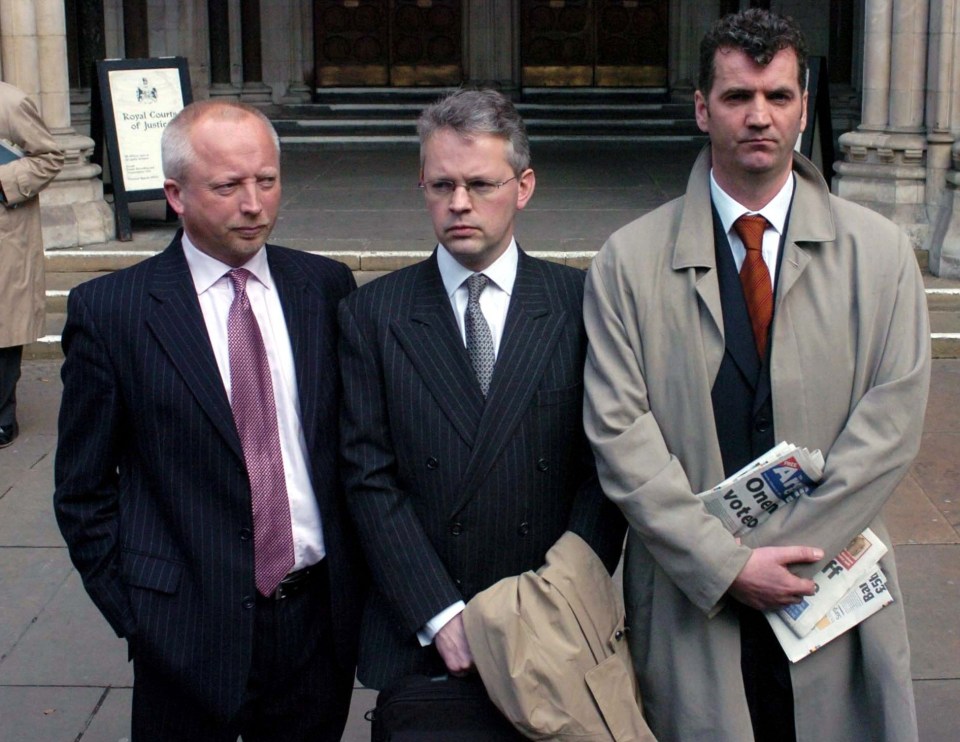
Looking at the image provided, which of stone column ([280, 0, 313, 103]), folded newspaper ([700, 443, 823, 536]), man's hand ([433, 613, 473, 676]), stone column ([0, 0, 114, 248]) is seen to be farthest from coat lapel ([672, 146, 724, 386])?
stone column ([280, 0, 313, 103])

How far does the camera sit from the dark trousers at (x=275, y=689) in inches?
123

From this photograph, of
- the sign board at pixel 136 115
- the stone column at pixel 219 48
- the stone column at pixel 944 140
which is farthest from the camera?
the stone column at pixel 219 48

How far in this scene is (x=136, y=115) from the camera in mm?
10602

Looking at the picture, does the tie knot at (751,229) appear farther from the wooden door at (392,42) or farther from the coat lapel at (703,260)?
the wooden door at (392,42)

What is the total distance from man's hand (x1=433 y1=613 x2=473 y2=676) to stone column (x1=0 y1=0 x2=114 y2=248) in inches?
304

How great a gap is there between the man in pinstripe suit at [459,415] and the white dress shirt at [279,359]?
13 cm

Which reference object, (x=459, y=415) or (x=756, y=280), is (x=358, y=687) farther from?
(x=756, y=280)

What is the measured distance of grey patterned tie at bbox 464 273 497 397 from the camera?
3051mm

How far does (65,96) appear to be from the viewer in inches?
402

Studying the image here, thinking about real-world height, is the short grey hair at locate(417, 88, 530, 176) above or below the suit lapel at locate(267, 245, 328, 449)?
above

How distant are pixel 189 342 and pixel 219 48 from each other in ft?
45.5

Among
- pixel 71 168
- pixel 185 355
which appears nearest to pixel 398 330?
pixel 185 355

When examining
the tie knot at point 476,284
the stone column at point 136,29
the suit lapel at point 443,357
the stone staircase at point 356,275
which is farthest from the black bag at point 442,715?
the stone column at point 136,29

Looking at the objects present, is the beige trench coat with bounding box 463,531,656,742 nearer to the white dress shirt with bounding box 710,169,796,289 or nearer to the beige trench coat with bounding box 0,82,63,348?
the white dress shirt with bounding box 710,169,796,289
